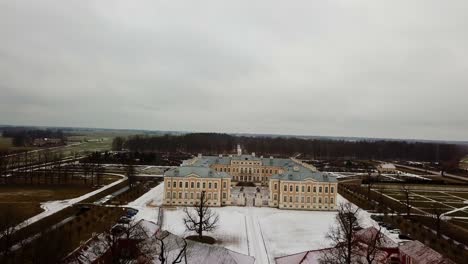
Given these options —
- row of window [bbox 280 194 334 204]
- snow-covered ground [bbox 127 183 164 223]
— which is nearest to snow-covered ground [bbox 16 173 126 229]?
snow-covered ground [bbox 127 183 164 223]

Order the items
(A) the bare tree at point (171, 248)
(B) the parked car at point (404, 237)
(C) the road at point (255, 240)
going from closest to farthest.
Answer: (A) the bare tree at point (171, 248), (C) the road at point (255, 240), (B) the parked car at point (404, 237)

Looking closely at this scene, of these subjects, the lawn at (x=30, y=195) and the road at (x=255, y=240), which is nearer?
the road at (x=255, y=240)

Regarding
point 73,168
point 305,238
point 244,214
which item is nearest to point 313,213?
point 244,214

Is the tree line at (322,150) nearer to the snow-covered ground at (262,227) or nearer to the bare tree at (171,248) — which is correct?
the snow-covered ground at (262,227)

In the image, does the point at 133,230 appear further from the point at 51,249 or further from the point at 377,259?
the point at 377,259

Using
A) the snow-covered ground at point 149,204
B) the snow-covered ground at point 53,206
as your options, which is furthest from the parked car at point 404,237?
the snow-covered ground at point 53,206

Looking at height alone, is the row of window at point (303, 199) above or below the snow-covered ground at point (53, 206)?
above
